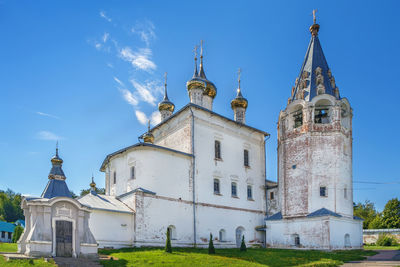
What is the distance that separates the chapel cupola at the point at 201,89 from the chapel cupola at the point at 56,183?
12824mm

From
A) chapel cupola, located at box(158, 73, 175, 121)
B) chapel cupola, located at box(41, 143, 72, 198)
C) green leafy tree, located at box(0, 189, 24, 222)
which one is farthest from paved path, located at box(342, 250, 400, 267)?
green leafy tree, located at box(0, 189, 24, 222)

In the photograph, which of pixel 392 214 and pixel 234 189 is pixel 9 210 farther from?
pixel 392 214

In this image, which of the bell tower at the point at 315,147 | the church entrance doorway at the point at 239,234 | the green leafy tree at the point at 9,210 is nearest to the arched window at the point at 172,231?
the church entrance doorway at the point at 239,234

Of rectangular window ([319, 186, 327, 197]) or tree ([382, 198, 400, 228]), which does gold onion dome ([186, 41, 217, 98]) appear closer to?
rectangular window ([319, 186, 327, 197])

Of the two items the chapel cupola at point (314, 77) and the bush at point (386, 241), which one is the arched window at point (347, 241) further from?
the chapel cupola at point (314, 77)

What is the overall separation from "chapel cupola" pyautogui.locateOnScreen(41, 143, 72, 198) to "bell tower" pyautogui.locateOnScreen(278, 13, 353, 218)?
14.9 meters

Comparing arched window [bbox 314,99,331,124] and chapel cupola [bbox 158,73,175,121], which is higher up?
chapel cupola [bbox 158,73,175,121]

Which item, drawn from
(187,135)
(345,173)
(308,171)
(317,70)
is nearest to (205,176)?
(187,135)

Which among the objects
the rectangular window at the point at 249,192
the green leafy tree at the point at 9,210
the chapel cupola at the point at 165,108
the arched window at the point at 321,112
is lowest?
the green leafy tree at the point at 9,210

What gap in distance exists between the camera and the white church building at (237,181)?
22.2 m

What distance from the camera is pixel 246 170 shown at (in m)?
28.0

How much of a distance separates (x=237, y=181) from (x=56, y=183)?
45.4 ft

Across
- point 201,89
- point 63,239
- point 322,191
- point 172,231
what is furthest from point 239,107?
point 63,239

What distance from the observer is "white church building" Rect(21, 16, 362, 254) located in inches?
873
